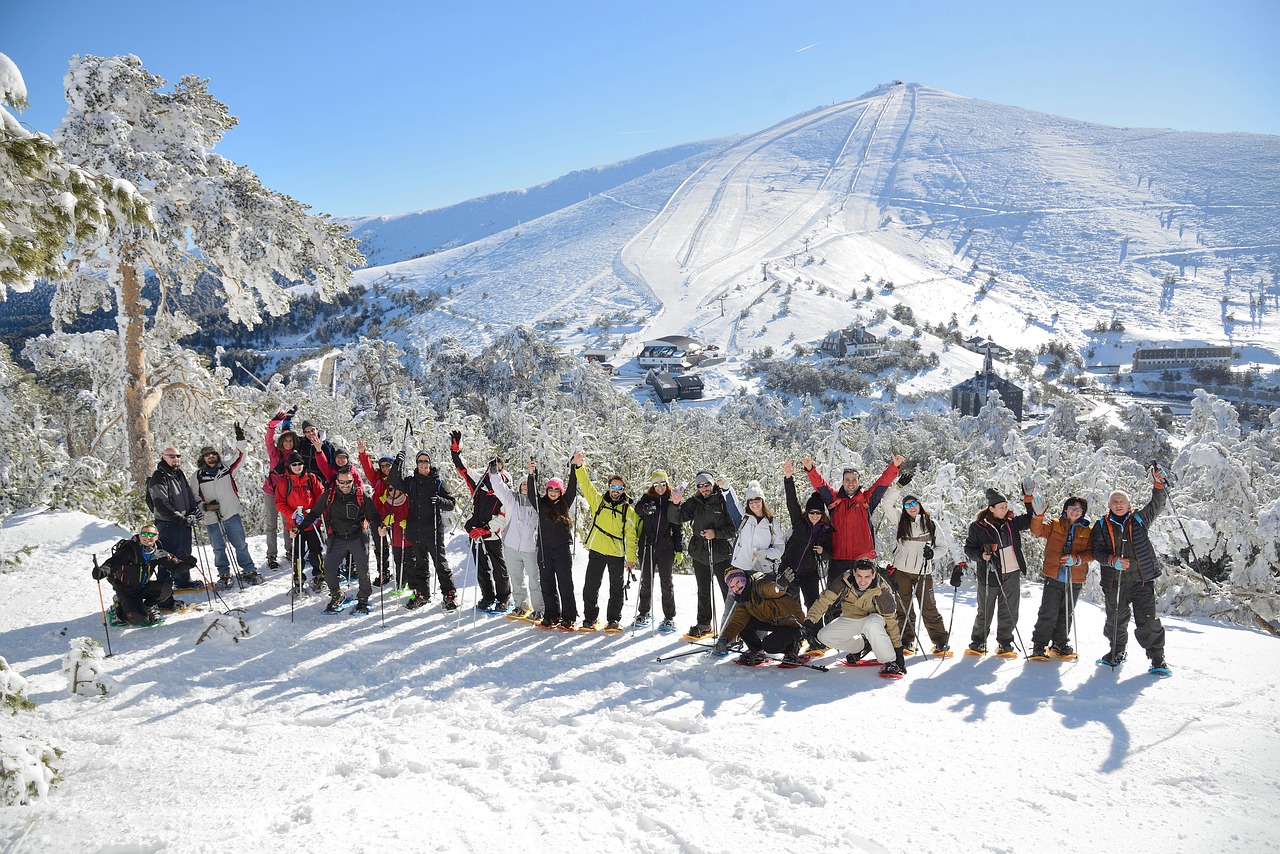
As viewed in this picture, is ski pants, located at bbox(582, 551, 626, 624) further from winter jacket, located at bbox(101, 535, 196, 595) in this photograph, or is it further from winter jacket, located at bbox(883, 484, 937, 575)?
winter jacket, located at bbox(101, 535, 196, 595)

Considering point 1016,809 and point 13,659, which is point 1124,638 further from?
point 13,659

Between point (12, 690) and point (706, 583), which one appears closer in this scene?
point (12, 690)

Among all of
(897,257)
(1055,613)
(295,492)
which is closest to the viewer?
(1055,613)

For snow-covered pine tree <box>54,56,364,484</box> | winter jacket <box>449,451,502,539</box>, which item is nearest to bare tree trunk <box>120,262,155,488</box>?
snow-covered pine tree <box>54,56,364,484</box>

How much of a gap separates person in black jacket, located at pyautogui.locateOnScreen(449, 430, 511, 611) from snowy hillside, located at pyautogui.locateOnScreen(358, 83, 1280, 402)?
81501mm

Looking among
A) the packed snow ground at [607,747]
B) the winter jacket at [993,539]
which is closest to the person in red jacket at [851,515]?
the winter jacket at [993,539]

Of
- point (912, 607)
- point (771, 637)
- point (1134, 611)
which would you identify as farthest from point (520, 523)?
point (1134, 611)

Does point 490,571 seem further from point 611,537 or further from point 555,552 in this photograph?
point 611,537

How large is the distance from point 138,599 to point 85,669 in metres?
1.72

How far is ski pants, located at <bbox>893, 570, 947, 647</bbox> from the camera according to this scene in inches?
290

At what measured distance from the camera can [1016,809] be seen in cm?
452

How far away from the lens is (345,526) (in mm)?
8055

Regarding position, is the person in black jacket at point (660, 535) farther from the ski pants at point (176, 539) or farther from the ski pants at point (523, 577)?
the ski pants at point (176, 539)

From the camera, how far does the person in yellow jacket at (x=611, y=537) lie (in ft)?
25.9
